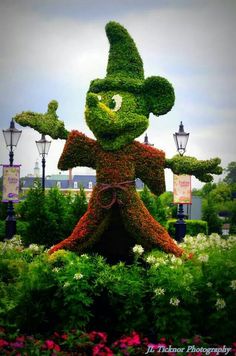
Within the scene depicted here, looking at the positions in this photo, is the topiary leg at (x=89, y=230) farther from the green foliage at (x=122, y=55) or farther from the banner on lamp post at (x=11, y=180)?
the banner on lamp post at (x=11, y=180)

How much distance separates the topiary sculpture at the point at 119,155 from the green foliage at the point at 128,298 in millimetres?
1448

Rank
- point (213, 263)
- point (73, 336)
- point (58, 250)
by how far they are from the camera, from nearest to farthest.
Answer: point (73, 336) < point (213, 263) < point (58, 250)

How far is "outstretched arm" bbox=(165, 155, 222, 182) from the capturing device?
9.44m

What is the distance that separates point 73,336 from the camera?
6.06m

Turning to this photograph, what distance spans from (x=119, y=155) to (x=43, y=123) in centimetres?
164

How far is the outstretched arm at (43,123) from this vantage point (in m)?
9.80

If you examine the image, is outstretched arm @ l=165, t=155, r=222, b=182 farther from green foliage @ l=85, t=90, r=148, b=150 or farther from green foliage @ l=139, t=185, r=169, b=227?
green foliage @ l=139, t=185, r=169, b=227

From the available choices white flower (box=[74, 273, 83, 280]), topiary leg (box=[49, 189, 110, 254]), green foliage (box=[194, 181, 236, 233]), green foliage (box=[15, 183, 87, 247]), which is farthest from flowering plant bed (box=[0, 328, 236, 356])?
green foliage (box=[194, 181, 236, 233])

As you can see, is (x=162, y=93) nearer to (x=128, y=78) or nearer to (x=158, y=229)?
(x=128, y=78)

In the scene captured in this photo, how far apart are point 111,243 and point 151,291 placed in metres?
2.41

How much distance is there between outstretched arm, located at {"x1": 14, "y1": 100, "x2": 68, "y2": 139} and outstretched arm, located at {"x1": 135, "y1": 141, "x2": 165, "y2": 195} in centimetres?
148

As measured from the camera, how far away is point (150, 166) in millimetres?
9422

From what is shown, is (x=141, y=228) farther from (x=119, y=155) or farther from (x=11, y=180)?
(x=11, y=180)

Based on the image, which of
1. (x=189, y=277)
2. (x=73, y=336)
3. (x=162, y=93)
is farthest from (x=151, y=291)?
→ (x=162, y=93)
